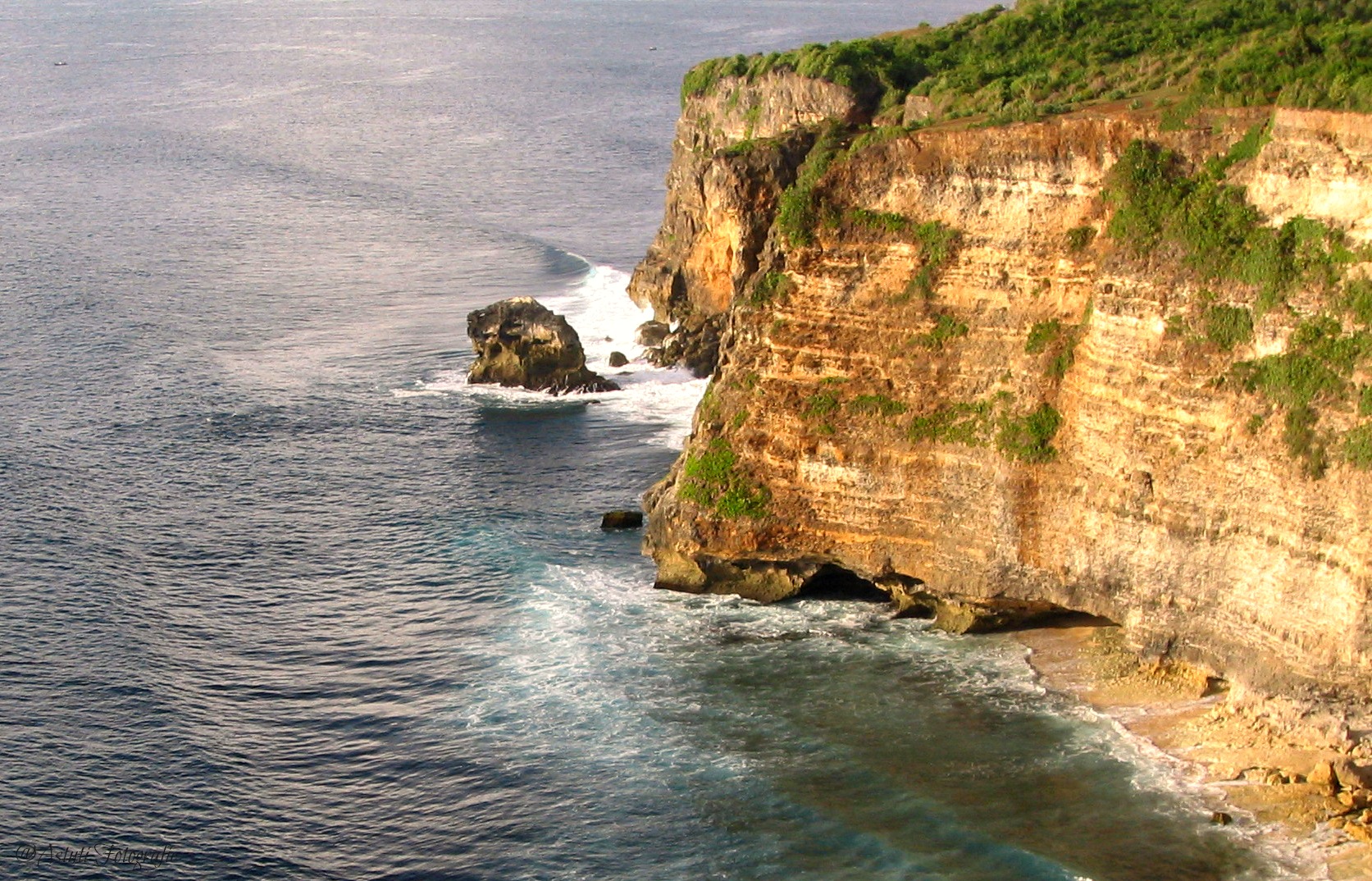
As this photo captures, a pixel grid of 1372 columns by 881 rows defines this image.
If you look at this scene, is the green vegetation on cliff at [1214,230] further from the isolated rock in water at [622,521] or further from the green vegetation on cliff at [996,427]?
the isolated rock in water at [622,521]

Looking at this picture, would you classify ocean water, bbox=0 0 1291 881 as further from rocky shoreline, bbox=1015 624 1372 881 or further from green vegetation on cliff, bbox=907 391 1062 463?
green vegetation on cliff, bbox=907 391 1062 463

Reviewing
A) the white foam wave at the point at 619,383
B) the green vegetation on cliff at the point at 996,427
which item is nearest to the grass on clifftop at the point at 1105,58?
the green vegetation on cliff at the point at 996,427

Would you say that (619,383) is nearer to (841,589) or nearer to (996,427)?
(841,589)

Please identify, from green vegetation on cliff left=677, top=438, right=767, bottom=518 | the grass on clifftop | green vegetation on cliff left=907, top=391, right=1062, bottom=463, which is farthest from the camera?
green vegetation on cliff left=677, top=438, right=767, bottom=518

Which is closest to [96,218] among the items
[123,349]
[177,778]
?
[123,349]

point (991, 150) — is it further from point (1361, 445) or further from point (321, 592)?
point (321, 592)

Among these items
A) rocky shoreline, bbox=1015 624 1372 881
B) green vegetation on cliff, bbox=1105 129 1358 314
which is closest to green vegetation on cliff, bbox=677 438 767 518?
rocky shoreline, bbox=1015 624 1372 881
